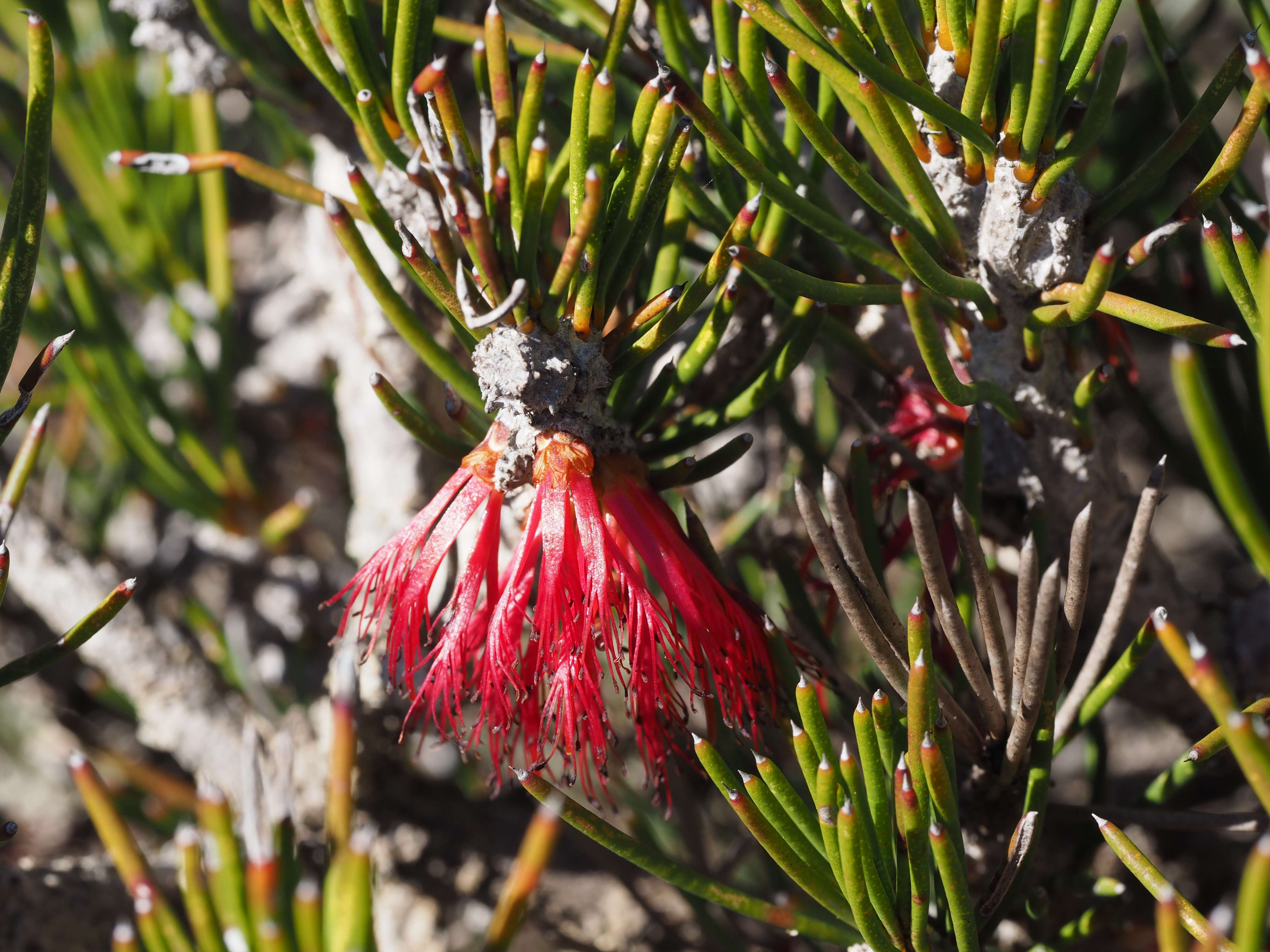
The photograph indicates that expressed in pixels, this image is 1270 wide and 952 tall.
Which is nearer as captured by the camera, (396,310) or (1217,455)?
(1217,455)

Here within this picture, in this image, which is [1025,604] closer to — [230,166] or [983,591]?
[983,591]

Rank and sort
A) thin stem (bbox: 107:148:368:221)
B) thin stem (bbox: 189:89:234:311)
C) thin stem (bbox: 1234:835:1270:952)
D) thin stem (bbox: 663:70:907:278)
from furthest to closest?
1. thin stem (bbox: 189:89:234:311)
2. thin stem (bbox: 107:148:368:221)
3. thin stem (bbox: 663:70:907:278)
4. thin stem (bbox: 1234:835:1270:952)

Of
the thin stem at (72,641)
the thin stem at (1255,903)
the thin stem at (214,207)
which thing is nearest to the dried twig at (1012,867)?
the thin stem at (1255,903)

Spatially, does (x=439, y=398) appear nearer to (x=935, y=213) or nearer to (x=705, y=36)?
(x=705, y=36)

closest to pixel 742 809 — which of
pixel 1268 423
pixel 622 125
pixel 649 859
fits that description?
pixel 649 859

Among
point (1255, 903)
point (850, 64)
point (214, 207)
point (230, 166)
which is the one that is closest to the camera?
point (1255, 903)

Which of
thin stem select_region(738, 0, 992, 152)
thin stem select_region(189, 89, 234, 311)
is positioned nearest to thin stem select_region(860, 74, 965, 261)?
thin stem select_region(738, 0, 992, 152)

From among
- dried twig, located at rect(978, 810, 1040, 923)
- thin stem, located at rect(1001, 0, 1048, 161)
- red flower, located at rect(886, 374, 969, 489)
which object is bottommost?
dried twig, located at rect(978, 810, 1040, 923)

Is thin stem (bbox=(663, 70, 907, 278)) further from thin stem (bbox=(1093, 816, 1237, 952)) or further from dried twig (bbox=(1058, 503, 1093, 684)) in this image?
thin stem (bbox=(1093, 816, 1237, 952))

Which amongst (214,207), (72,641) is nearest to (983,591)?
(72,641)
